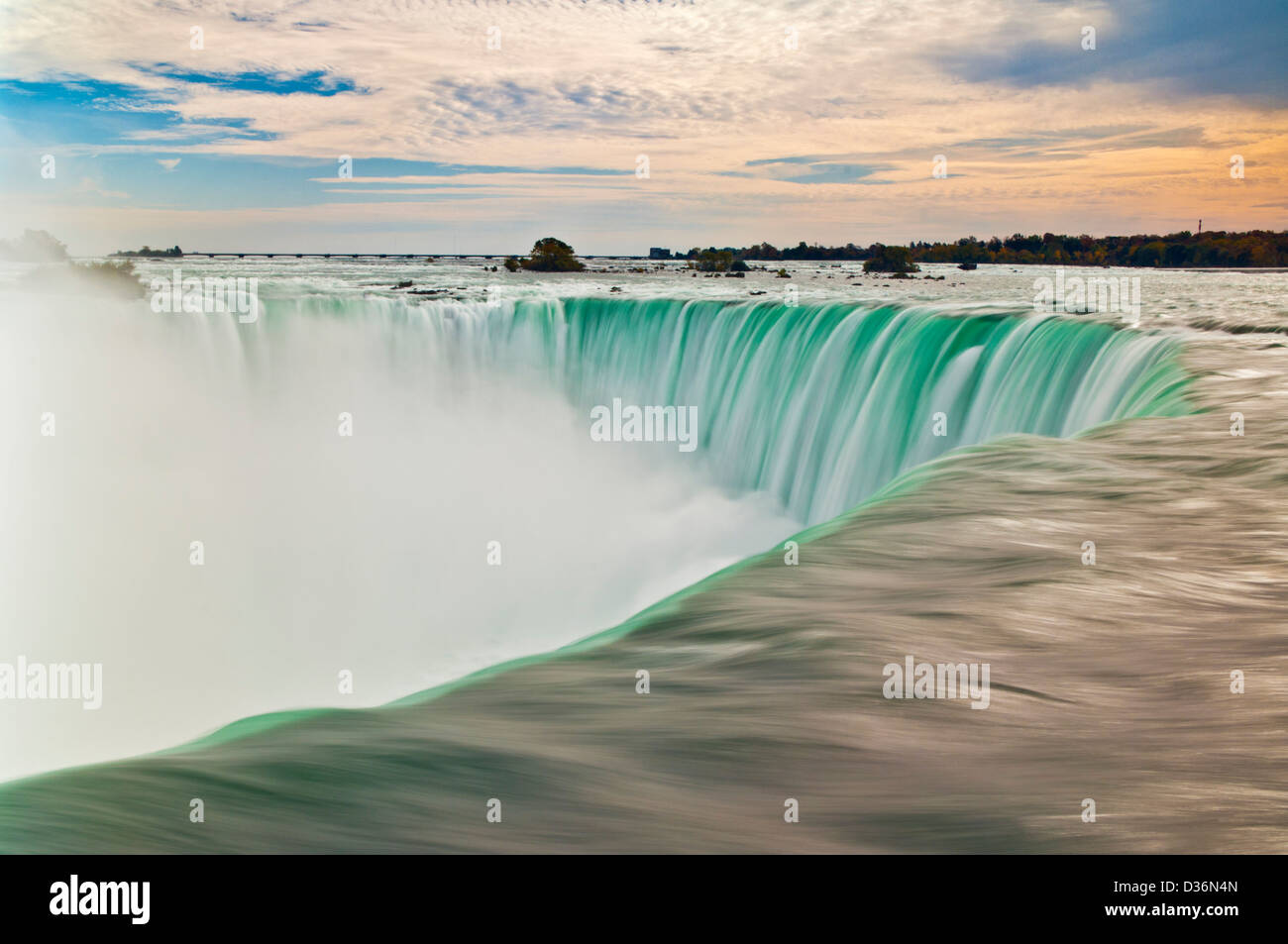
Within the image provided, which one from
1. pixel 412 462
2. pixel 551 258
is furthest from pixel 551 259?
pixel 412 462

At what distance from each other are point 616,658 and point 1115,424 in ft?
20.7

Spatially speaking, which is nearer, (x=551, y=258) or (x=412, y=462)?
→ (x=412, y=462)

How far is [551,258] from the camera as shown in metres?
62.6

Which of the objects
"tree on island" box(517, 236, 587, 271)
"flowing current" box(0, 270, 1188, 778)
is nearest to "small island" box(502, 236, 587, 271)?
"tree on island" box(517, 236, 587, 271)

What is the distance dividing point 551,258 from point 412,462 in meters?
40.4

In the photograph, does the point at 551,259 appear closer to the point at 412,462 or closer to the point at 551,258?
the point at 551,258

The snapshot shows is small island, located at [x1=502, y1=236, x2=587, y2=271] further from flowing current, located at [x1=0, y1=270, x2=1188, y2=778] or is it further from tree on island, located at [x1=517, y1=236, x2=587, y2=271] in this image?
flowing current, located at [x1=0, y1=270, x2=1188, y2=778]

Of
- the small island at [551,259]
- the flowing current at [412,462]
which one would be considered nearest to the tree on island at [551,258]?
the small island at [551,259]

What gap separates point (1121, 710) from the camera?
3543mm

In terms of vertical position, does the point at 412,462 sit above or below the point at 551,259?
below

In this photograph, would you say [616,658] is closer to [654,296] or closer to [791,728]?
[791,728]

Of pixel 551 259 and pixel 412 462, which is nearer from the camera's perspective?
pixel 412 462

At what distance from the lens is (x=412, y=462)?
2477 centimetres
